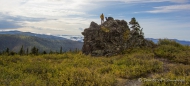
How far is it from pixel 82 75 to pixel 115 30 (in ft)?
72.4

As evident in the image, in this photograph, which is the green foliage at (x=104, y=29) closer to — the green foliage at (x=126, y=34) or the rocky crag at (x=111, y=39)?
the rocky crag at (x=111, y=39)

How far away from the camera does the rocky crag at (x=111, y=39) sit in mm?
30261

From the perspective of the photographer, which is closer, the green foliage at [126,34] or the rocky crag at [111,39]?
the rocky crag at [111,39]

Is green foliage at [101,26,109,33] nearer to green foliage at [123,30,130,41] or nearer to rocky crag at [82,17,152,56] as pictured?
rocky crag at [82,17,152,56]

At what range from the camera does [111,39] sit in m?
31.9

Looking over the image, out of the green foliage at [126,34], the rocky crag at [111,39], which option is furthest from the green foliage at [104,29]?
the green foliage at [126,34]

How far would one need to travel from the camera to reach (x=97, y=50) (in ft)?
99.6

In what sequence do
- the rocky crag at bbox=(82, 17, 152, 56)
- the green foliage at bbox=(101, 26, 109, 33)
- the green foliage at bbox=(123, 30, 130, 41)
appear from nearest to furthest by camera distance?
the rocky crag at bbox=(82, 17, 152, 56) → the green foliage at bbox=(123, 30, 130, 41) → the green foliage at bbox=(101, 26, 109, 33)

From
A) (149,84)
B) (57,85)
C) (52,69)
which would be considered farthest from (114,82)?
(52,69)

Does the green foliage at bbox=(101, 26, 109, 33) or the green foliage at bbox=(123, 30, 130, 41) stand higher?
the green foliage at bbox=(101, 26, 109, 33)

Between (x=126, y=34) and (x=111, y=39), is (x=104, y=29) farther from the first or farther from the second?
(x=126, y=34)

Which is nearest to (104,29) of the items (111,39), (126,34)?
(111,39)

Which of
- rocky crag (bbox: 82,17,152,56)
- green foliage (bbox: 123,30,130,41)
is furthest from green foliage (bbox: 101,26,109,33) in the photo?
green foliage (bbox: 123,30,130,41)

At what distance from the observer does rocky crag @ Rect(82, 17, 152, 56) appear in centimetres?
3026
